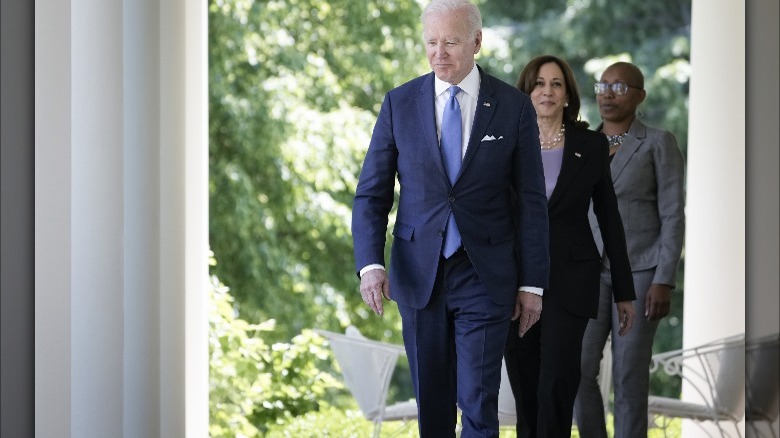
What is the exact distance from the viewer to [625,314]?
5.25 m

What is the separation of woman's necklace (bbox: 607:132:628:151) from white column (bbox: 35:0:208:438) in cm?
169

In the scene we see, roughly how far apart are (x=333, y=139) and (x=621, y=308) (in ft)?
23.3

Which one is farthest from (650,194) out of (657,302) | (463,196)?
(463,196)

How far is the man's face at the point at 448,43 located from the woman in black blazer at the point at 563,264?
3.33ft

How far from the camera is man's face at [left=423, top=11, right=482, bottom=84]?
405cm

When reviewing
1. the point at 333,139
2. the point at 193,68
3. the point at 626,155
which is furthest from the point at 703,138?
the point at 333,139

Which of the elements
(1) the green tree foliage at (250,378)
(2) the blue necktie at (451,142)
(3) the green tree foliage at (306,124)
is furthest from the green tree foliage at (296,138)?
(2) the blue necktie at (451,142)

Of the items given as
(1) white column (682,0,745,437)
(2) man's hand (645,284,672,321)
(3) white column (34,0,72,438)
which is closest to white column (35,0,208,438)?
(3) white column (34,0,72,438)

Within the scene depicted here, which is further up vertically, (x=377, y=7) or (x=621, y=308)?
(x=377, y=7)

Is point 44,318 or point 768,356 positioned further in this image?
point 44,318

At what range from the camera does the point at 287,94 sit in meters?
12.1

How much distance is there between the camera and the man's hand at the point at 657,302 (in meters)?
5.46

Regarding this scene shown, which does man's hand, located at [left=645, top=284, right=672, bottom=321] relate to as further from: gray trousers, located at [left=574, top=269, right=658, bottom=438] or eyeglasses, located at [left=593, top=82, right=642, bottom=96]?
eyeglasses, located at [left=593, top=82, right=642, bottom=96]

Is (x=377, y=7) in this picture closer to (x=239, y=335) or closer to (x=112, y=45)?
(x=239, y=335)
